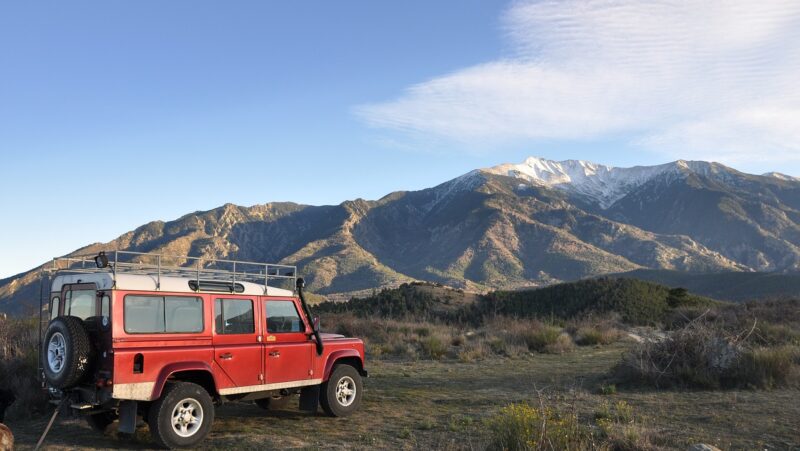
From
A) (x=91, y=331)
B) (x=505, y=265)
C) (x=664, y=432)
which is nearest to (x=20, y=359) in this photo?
Answer: (x=91, y=331)

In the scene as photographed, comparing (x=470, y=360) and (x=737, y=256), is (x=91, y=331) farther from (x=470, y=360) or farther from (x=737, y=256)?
(x=737, y=256)

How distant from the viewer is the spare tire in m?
7.24

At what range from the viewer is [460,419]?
970cm

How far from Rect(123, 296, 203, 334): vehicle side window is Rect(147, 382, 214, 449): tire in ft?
2.56

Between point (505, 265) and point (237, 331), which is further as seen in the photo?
point (505, 265)

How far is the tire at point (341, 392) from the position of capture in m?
9.98

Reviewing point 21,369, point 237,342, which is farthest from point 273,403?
point 21,369

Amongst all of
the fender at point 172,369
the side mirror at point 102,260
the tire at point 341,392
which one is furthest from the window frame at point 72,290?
the tire at point 341,392

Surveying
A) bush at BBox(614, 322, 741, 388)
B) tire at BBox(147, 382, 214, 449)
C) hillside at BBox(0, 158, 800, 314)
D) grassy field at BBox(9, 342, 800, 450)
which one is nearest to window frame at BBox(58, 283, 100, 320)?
tire at BBox(147, 382, 214, 449)

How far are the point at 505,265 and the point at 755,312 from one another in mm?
111218

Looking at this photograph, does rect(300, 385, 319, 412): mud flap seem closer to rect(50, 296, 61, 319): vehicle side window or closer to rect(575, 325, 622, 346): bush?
rect(50, 296, 61, 319): vehicle side window

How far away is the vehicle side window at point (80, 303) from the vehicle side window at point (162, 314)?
0.54m

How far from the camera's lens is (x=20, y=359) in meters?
11.7

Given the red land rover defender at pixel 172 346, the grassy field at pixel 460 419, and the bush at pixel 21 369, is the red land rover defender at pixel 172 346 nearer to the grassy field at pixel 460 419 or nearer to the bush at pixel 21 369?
→ the grassy field at pixel 460 419
